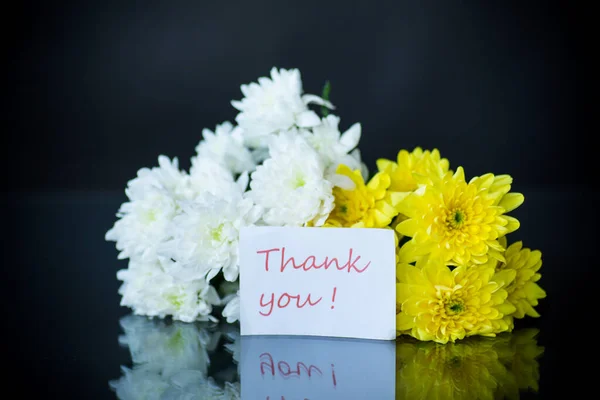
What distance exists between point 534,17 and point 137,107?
1597mm

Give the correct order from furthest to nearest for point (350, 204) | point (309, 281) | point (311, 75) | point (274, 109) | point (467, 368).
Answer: point (311, 75) < point (274, 109) < point (350, 204) < point (309, 281) < point (467, 368)

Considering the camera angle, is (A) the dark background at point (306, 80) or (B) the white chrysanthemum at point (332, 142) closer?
(B) the white chrysanthemum at point (332, 142)

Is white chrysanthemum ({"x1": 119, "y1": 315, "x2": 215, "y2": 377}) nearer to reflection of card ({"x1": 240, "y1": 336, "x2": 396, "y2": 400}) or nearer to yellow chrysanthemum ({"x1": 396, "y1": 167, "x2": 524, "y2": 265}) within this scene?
reflection of card ({"x1": 240, "y1": 336, "x2": 396, "y2": 400})

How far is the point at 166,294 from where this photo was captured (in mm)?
1105

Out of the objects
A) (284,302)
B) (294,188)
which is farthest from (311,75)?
(284,302)

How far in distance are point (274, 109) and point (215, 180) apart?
18 cm

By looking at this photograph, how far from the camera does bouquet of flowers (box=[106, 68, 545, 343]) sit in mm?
967

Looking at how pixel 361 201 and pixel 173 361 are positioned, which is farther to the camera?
pixel 361 201

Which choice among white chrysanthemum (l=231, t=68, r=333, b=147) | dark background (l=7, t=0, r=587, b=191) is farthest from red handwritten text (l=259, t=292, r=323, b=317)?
dark background (l=7, t=0, r=587, b=191)

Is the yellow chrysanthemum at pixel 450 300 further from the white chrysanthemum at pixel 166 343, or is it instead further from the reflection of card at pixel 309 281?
the white chrysanthemum at pixel 166 343

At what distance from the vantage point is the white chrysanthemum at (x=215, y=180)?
1126mm

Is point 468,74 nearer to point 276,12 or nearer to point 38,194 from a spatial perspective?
point 276,12

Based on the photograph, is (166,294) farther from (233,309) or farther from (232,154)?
(232,154)

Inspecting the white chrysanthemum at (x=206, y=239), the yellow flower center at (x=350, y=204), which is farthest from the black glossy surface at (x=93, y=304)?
the yellow flower center at (x=350, y=204)
